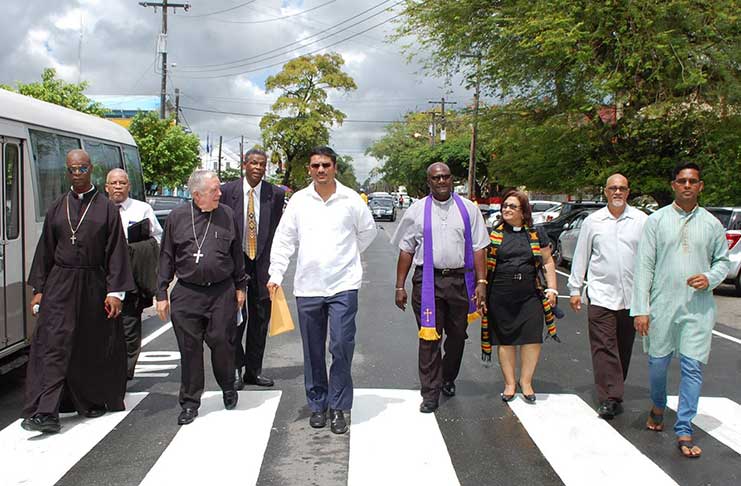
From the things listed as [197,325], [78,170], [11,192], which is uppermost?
[78,170]

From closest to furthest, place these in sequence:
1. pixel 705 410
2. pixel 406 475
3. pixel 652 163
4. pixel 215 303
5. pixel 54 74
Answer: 1. pixel 406 475
2. pixel 215 303
3. pixel 705 410
4. pixel 652 163
5. pixel 54 74

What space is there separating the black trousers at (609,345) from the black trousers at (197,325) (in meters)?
2.87

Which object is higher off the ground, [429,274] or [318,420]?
[429,274]

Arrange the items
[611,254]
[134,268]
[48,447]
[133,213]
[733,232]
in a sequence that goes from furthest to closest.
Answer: [733,232]
[133,213]
[134,268]
[611,254]
[48,447]

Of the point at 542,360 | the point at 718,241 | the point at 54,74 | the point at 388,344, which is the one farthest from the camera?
the point at 54,74

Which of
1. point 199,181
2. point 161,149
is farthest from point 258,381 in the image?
point 161,149

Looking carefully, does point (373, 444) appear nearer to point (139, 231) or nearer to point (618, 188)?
point (618, 188)

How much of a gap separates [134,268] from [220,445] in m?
1.87

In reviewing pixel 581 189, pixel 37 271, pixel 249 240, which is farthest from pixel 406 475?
pixel 581 189

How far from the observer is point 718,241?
15.5 feet

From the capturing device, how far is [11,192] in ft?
19.4

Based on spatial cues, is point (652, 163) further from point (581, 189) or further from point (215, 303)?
point (215, 303)

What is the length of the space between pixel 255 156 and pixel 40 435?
2701 mm

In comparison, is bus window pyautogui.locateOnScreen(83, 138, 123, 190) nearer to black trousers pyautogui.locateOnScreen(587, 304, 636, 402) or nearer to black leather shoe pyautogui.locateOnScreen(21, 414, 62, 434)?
black leather shoe pyautogui.locateOnScreen(21, 414, 62, 434)
